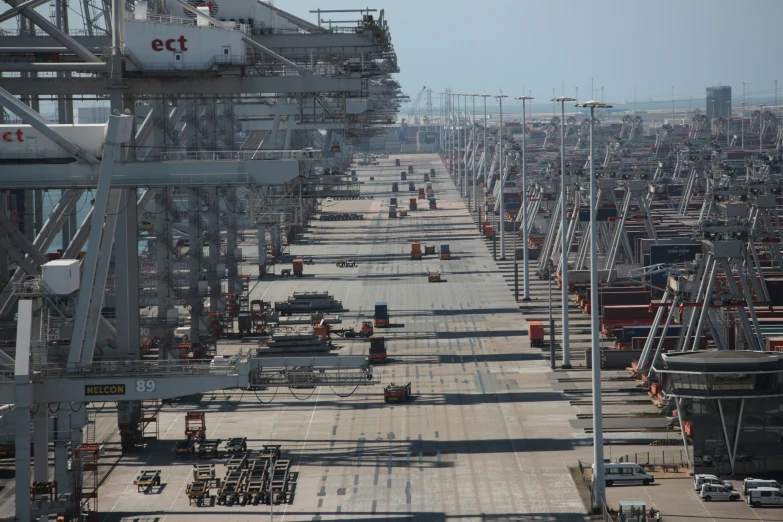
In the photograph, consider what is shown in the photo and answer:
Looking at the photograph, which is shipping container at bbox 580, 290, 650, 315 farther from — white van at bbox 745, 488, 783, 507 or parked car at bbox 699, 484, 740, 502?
white van at bbox 745, 488, 783, 507

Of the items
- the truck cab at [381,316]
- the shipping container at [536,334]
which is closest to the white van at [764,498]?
the shipping container at [536,334]

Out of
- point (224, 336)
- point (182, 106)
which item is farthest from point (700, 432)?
point (224, 336)

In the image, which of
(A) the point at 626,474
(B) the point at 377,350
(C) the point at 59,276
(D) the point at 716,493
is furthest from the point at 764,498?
(B) the point at 377,350

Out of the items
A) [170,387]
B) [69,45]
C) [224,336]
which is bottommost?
[224,336]

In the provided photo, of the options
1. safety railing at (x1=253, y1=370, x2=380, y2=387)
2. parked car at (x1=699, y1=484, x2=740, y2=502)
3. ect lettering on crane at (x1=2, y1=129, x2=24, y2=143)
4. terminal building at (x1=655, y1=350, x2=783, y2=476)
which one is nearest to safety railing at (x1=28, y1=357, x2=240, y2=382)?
safety railing at (x1=253, y1=370, x2=380, y2=387)

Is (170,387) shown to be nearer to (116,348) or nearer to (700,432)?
(116,348)

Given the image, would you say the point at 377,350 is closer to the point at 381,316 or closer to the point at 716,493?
the point at 381,316
